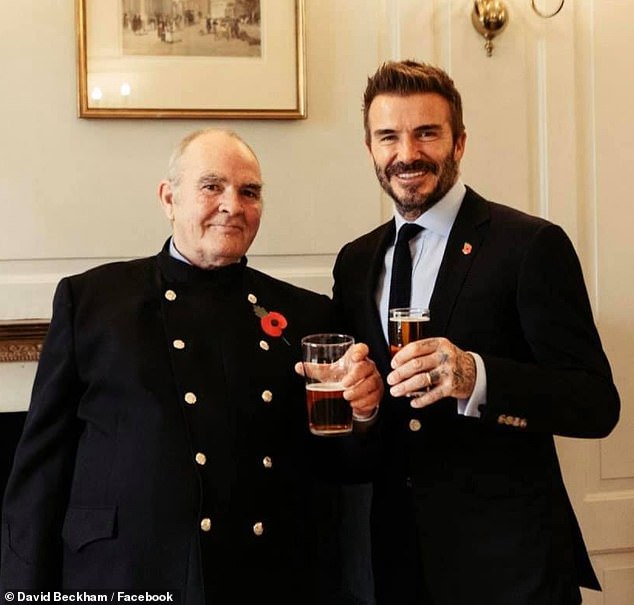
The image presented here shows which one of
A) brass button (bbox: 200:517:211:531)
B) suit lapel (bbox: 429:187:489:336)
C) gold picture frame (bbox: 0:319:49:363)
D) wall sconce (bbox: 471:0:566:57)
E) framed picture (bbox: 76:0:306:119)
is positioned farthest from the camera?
wall sconce (bbox: 471:0:566:57)

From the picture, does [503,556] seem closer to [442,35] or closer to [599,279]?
[599,279]

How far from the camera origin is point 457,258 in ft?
5.48

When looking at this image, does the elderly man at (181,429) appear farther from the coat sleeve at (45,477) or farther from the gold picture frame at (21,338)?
the gold picture frame at (21,338)

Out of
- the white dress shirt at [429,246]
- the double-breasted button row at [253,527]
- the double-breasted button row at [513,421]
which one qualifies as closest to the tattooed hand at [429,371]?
the double-breasted button row at [513,421]

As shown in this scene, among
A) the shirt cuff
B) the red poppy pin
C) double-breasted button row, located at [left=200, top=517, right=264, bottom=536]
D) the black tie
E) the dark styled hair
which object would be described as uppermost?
the dark styled hair

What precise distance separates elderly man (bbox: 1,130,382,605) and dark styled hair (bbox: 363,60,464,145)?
34cm

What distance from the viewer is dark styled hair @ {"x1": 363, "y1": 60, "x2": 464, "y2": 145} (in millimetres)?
1718

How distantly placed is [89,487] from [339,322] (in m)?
0.66

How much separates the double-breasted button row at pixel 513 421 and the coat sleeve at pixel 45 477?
823 mm

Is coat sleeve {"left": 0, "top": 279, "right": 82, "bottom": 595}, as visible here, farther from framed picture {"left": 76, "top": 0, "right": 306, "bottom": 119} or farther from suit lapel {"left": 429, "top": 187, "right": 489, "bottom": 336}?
framed picture {"left": 76, "top": 0, "right": 306, "bottom": 119}

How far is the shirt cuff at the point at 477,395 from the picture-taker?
1.47m

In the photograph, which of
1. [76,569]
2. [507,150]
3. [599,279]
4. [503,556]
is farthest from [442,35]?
[76,569]

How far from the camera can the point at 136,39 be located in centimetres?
233

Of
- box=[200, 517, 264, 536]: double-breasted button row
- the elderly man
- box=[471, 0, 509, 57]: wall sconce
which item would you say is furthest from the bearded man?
box=[471, 0, 509, 57]: wall sconce
